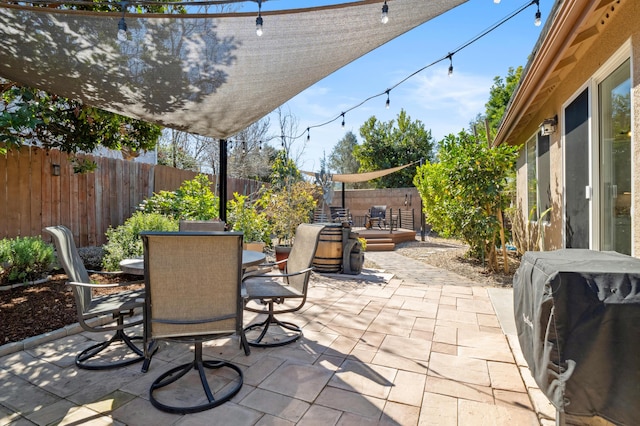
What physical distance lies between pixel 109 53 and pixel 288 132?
4142 millimetres

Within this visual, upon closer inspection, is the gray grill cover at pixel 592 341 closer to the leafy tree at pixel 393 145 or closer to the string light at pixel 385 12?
the string light at pixel 385 12

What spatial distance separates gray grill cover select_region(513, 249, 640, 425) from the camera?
1270 mm

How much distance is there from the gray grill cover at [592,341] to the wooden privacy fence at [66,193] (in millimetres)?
5440

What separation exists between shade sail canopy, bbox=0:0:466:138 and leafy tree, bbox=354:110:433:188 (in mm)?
15381

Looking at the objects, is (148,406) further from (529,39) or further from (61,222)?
(529,39)

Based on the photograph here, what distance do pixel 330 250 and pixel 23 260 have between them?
392 centimetres

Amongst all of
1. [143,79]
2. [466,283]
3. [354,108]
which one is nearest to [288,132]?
[354,108]

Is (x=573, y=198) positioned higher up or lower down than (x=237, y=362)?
higher up

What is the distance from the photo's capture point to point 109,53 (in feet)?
8.91

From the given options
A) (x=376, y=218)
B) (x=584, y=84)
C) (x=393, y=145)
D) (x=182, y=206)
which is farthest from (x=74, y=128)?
(x=393, y=145)

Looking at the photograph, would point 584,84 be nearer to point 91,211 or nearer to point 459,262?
point 459,262

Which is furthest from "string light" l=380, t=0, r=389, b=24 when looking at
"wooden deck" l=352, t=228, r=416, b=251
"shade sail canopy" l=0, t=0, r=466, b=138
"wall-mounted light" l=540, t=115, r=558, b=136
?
"wooden deck" l=352, t=228, r=416, b=251

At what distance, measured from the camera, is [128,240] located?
4746mm

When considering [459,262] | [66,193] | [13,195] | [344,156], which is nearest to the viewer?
[13,195]
